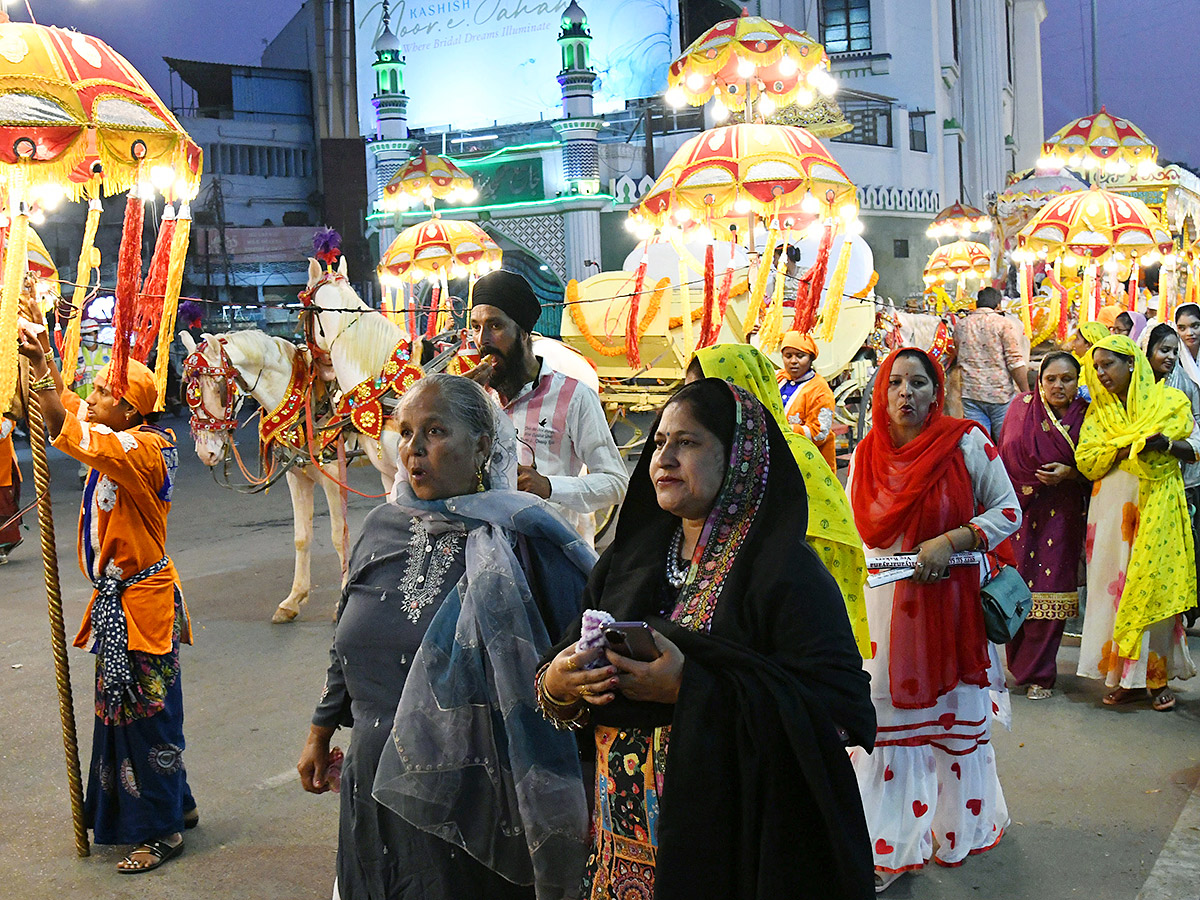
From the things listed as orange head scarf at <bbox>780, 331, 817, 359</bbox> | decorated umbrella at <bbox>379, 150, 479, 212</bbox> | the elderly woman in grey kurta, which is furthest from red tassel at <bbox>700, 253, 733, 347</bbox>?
decorated umbrella at <bbox>379, 150, 479, 212</bbox>

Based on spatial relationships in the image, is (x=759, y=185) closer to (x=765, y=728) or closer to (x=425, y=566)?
(x=425, y=566)

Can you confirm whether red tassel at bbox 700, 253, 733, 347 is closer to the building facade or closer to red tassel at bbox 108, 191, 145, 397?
red tassel at bbox 108, 191, 145, 397

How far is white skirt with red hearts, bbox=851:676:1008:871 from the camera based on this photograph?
3508mm

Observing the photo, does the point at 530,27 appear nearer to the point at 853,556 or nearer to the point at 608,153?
the point at 608,153

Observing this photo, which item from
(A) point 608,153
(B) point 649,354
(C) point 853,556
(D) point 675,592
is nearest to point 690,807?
(D) point 675,592

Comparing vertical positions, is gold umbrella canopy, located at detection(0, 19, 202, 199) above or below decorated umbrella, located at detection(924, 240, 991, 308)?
below

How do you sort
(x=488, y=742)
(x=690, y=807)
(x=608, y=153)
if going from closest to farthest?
(x=690, y=807)
(x=488, y=742)
(x=608, y=153)

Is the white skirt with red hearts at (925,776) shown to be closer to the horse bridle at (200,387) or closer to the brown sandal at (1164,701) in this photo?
the brown sandal at (1164,701)

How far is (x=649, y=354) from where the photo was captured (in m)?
10.8

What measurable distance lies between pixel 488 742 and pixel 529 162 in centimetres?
2133

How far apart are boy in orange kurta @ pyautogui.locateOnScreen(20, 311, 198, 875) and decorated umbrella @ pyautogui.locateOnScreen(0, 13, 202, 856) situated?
11cm

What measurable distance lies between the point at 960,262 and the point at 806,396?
11.2 meters

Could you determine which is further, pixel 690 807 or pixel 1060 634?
pixel 1060 634

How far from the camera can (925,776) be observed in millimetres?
3539
